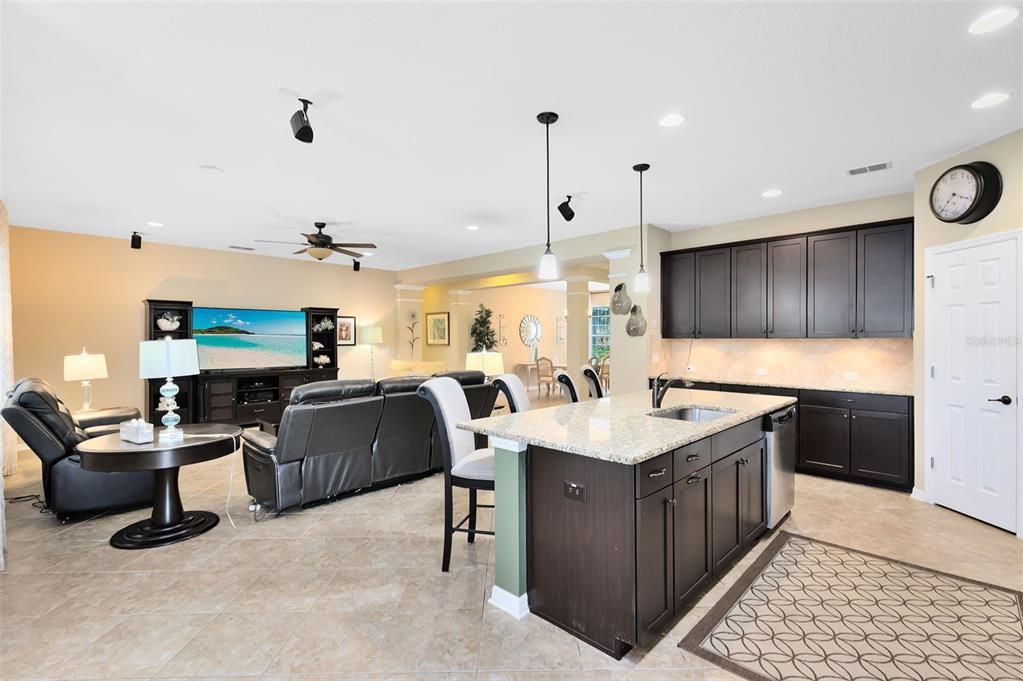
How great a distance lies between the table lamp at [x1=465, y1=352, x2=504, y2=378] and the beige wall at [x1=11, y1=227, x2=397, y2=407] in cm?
433

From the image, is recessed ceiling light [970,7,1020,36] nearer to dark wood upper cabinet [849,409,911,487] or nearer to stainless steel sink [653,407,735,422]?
stainless steel sink [653,407,735,422]

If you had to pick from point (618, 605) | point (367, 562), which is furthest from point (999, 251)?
point (367, 562)

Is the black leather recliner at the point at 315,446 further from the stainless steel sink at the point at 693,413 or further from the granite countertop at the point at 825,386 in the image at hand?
the granite countertop at the point at 825,386

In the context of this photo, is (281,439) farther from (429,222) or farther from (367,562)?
(429,222)

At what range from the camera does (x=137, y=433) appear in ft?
11.0

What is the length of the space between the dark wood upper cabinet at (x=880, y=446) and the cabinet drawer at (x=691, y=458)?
2.90 metres

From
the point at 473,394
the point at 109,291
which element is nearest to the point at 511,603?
the point at 473,394

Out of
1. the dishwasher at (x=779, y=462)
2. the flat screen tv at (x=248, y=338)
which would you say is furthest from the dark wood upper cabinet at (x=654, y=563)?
the flat screen tv at (x=248, y=338)

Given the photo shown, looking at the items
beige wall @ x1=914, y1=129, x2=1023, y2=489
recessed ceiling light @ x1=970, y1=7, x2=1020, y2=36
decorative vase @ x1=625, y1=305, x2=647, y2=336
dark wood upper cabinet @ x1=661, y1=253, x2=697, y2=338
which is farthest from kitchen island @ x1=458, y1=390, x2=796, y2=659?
dark wood upper cabinet @ x1=661, y1=253, x2=697, y2=338

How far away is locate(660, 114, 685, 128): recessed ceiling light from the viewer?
2920 millimetres

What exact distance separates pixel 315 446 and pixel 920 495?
4.96 m

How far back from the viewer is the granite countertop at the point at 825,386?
14.3 feet

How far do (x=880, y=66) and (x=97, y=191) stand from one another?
589cm

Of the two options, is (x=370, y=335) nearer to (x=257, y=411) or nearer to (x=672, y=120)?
(x=257, y=411)
